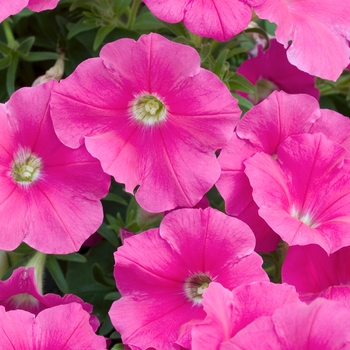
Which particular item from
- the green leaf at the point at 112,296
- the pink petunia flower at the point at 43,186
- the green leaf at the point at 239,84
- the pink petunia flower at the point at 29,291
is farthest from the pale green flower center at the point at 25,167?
the green leaf at the point at 239,84

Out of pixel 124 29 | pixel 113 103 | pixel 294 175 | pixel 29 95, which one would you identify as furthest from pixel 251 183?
pixel 124 29

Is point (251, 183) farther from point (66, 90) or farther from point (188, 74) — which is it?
point (66, 90)

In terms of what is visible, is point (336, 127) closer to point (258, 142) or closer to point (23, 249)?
point (258, 142)

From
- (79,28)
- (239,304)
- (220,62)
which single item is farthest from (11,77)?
(239,304)

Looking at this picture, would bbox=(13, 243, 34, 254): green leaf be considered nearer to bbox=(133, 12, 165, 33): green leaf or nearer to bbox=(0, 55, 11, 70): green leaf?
bbox=(0, 55, 11, 70): green leaf

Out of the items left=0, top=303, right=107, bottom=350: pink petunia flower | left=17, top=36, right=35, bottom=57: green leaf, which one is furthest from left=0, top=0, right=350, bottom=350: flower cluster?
left=17, top=36, right=35, bottom=57: green leaf
